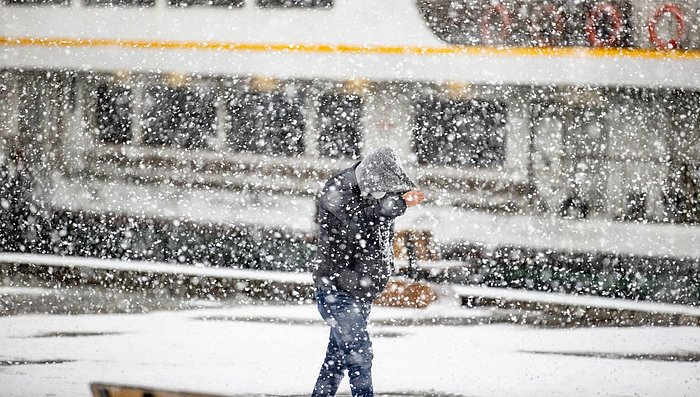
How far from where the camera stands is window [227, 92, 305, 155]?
1071 cm

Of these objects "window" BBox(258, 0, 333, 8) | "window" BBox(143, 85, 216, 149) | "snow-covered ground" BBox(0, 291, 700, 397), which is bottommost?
"snow-covered ground" BBox(0, 291, 700, 397)

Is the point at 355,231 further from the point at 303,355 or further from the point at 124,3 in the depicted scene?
the point at 124,3

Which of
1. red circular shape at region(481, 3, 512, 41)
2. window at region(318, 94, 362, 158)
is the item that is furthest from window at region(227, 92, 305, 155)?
red circular shape at region(481, 3, 512, 41)

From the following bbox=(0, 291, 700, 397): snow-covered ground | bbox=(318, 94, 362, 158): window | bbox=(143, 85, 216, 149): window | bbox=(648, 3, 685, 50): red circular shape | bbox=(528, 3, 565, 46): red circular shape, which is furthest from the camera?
bbox=(143, 85, 216, 149): window

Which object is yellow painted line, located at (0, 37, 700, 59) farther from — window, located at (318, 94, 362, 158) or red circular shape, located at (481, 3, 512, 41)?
window, located at (318, 94, 362, 158)

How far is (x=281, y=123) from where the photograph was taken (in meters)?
10.7

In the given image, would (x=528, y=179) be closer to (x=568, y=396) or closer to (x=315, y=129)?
(x=315, y=129)

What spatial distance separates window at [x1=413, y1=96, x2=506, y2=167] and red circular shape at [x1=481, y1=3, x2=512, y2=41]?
97 centimetres

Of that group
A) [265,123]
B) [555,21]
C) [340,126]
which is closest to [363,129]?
[340,126]

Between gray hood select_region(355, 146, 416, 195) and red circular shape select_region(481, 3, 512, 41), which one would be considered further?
red circular shape select_region(481, 3, 512, 41)

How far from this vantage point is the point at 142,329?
580 cm

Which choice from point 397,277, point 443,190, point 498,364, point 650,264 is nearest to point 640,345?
point 498,364

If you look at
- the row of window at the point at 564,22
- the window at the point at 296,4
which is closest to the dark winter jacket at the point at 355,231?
the row of window at the point at 564,22

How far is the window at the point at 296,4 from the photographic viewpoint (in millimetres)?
10727
